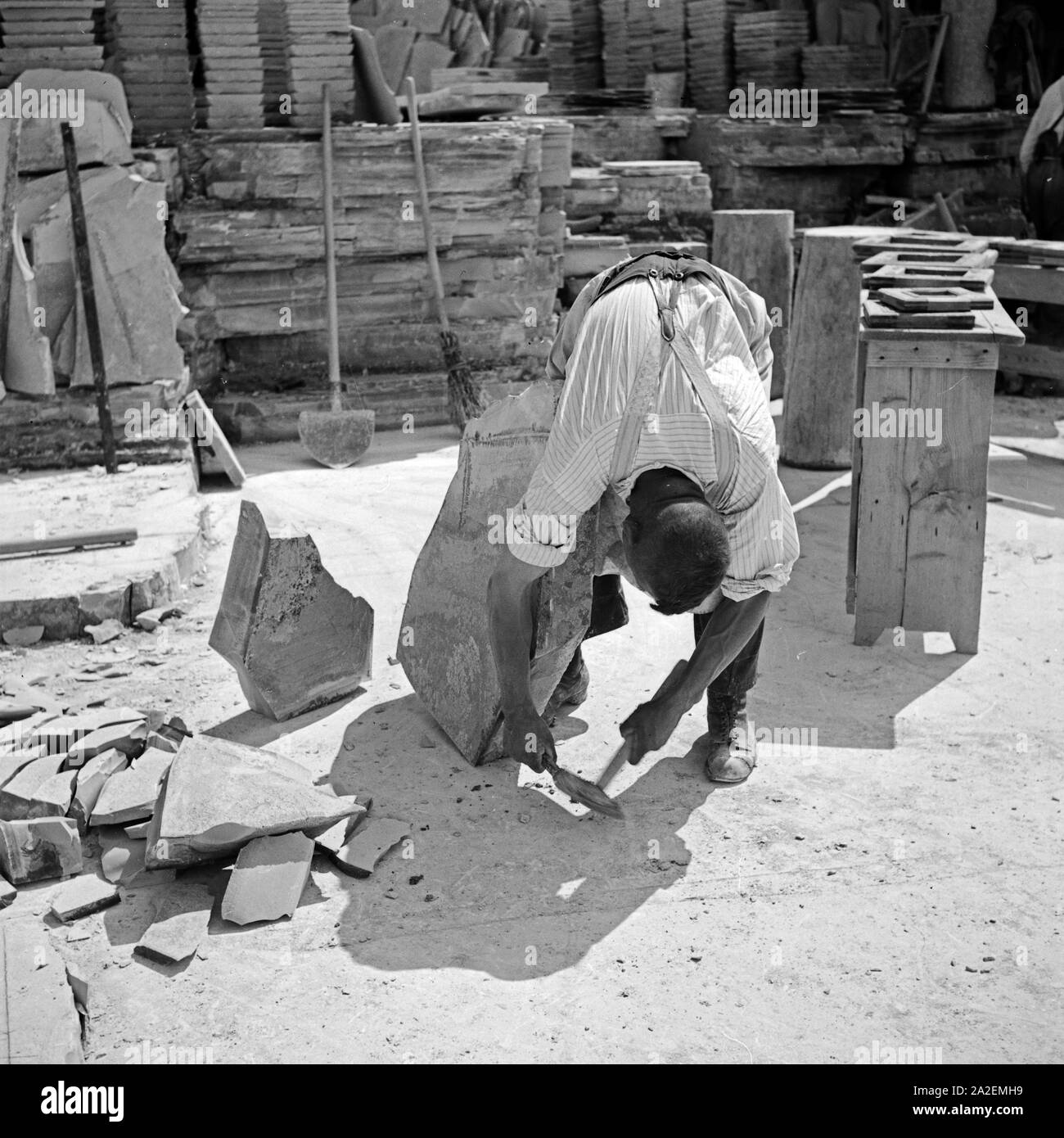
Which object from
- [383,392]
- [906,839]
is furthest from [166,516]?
[906,839]

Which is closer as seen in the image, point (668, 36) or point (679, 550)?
point (679, 550)

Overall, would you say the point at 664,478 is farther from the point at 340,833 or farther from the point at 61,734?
the point at 61,734

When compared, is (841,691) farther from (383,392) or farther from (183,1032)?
(383,392)

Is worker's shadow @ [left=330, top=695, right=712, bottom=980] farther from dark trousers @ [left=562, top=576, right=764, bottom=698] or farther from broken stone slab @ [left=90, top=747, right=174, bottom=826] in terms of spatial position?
broken stone slab @ [left=90, top=747, right=174, bottom=826]

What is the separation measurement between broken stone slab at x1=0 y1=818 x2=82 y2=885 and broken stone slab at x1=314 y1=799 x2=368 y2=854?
0.61m

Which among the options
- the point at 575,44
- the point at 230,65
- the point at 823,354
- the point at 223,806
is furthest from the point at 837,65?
the point at 223,806

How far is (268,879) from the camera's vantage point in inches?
120

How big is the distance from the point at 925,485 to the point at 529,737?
6.77 feet

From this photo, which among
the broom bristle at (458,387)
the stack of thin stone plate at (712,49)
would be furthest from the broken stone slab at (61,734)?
the stack of thin stone plate at (712,49)

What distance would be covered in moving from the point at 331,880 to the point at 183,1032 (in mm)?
648

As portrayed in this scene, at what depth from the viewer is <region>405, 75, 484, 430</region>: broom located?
7.55 meters

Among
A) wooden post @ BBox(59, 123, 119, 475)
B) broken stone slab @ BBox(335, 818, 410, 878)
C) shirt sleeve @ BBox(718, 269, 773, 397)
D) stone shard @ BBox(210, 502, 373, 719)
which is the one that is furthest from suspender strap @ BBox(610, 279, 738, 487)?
wooden post @ BBox(59, 123, 119, 475)

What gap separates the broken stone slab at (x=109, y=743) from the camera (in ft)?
11.8

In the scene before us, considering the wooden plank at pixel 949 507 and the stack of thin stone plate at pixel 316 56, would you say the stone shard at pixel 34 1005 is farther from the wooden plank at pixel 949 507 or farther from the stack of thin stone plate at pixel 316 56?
the stack of thin stone plate at pixel 316 56
